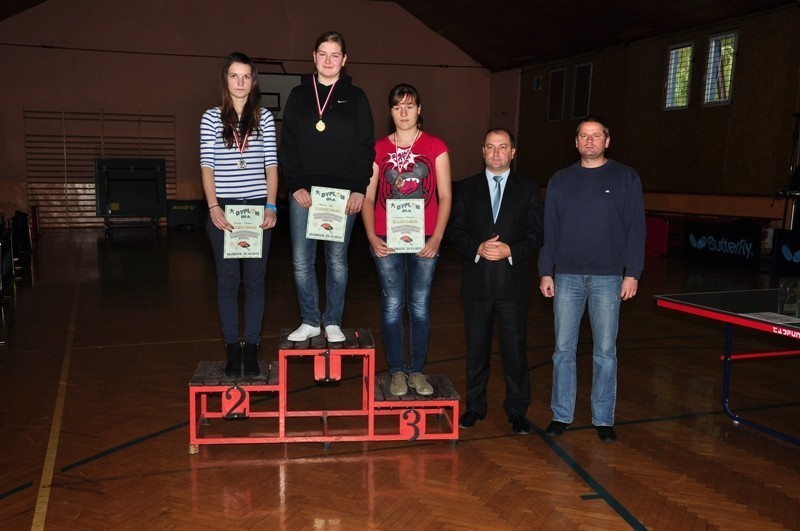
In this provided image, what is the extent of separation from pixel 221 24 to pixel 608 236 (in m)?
15.3

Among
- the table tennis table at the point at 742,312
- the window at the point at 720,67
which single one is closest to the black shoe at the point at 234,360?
the table tennis table at the point at 742,312

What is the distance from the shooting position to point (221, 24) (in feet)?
54.9

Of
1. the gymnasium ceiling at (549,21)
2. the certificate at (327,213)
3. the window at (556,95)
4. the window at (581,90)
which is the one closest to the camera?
the certificate at (327,213)

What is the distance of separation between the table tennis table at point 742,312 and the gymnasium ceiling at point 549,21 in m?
9.11

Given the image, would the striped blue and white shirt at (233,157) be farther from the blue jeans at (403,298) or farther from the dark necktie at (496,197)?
the dark necktie at (496,197)

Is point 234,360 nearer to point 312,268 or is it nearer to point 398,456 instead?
point 312,268

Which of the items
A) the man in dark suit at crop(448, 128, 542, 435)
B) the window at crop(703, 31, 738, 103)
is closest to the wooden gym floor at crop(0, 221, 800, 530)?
the man in dark suit at crop(448, 128, 542, 435)

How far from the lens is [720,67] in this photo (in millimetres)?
12484

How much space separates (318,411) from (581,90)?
45.3 feet

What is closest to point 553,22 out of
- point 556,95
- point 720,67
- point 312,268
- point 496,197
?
point 556,95

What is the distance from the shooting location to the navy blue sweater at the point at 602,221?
361 cm

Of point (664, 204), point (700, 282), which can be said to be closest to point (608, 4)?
point (664, 204)

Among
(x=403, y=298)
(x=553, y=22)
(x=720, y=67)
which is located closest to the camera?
(x=403, y=298)

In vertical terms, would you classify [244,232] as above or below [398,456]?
above
